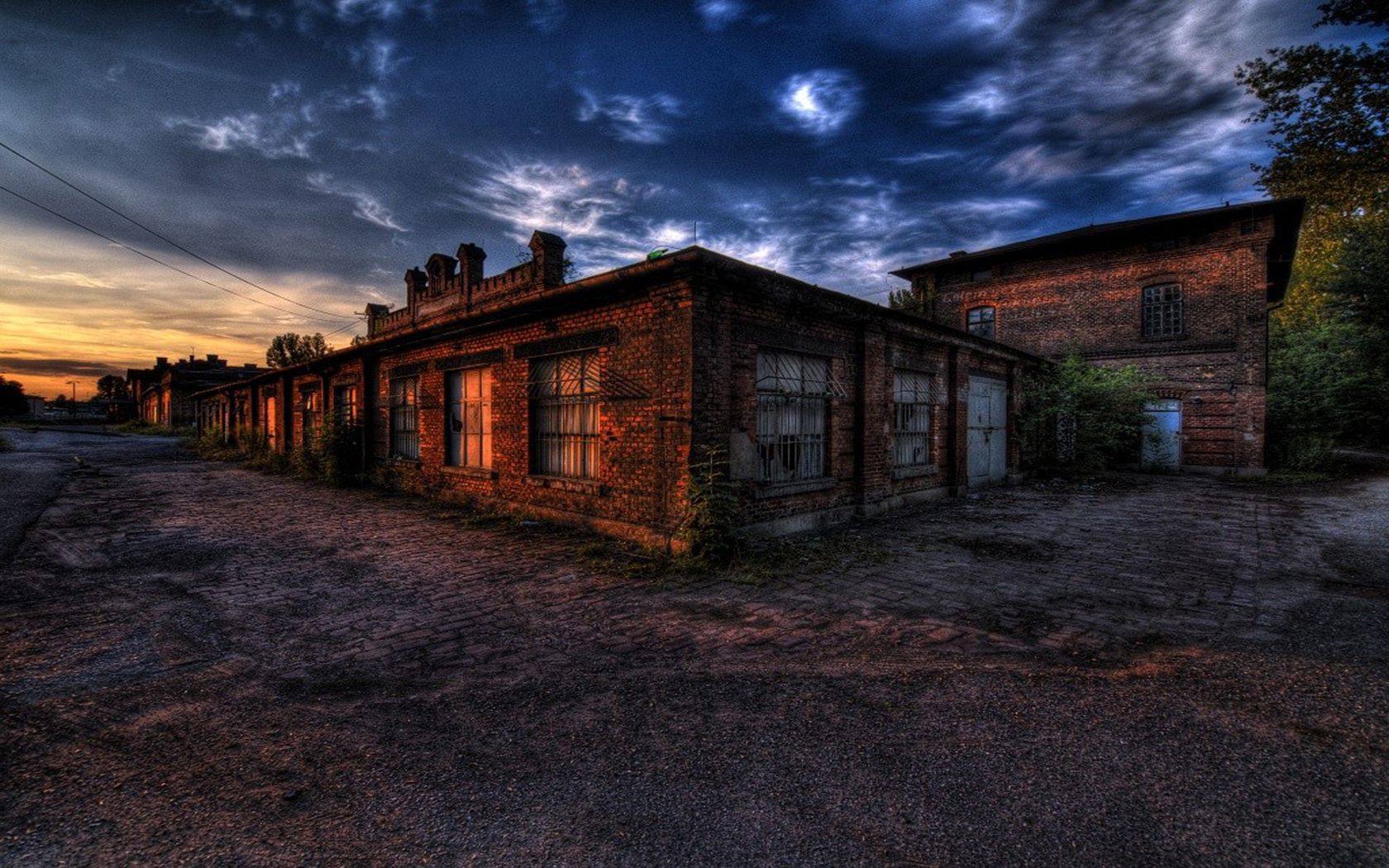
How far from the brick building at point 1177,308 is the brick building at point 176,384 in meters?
53.0

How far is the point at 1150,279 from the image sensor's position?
17094 mm

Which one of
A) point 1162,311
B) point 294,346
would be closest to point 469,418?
point 1162,311

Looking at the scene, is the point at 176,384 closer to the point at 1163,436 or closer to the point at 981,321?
the point at 981,321

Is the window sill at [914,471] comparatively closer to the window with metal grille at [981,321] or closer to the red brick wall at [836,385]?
the red brick wall at [836,385]

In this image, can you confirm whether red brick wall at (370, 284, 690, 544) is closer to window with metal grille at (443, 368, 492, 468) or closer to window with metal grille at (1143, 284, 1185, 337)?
window with metal grille at (443, 368, 492, 468)

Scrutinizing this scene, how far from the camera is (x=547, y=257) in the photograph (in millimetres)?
17109

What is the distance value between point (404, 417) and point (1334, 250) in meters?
33.6

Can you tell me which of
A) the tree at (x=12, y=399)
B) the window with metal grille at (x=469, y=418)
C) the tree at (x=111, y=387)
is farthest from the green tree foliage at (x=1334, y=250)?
the tree at (x=111, y=387)

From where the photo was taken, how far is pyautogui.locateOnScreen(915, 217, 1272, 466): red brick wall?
15.6 meters

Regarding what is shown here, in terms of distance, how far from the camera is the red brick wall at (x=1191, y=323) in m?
15.6

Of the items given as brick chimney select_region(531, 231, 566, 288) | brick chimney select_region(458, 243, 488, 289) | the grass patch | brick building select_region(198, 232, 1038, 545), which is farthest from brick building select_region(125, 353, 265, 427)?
brick building select_region(198, 232, 1038, 545)

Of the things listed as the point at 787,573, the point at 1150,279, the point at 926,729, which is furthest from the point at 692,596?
the point at 1150,279

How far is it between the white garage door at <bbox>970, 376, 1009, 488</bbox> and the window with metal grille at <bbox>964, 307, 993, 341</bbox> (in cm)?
798

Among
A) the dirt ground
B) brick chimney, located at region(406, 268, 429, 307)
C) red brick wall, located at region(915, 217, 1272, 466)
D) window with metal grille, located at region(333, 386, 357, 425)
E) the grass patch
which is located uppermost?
brick chimney, located at region(406, 268, 429, 307)
